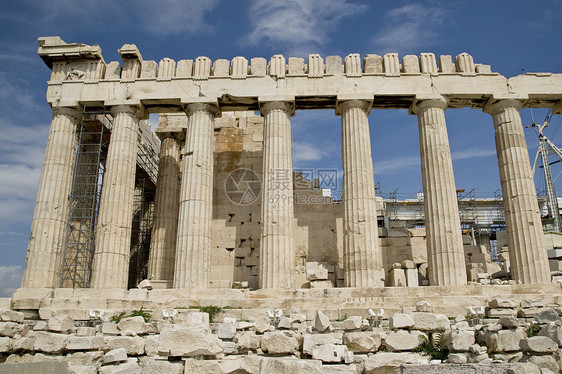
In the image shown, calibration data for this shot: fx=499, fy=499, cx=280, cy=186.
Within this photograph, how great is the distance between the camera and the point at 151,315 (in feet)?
54.6

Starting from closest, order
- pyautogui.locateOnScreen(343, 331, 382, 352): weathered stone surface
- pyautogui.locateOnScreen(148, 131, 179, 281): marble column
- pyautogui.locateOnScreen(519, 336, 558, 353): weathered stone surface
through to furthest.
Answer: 1. pyautogui.locateOnScreen(519, 336, 558, 353): weathered stone surface
2. pyautogui.locateOnScreen(343, 331, 382, 352): weathered stone surface
3. pyautogui.locateOnScreen(148, 131, 179, 281): marble column

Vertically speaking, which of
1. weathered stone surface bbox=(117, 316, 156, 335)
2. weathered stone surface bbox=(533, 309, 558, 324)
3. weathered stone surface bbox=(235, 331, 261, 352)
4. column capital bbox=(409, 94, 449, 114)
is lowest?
weathered stone surface bbox=(235, 331, 261, 352)

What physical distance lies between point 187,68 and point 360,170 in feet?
30.3

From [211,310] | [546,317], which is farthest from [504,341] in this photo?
[211,310]

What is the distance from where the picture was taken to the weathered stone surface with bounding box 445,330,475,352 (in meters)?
9.99

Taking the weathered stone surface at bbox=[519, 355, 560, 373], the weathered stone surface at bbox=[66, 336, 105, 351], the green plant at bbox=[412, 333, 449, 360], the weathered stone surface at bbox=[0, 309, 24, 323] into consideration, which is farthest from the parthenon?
the weathered stone surface at bbox=[519, 355, 560, 373]

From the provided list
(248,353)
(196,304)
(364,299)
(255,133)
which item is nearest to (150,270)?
(196,304)

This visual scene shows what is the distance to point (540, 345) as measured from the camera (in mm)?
9750

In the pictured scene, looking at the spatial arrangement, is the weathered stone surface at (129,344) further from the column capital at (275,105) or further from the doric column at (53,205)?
the column capital at (275,105)

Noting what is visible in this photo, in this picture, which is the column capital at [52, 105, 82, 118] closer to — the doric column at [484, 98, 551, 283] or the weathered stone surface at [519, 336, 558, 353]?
the doric column at [484, 98, 551, 283]

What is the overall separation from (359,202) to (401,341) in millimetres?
10128

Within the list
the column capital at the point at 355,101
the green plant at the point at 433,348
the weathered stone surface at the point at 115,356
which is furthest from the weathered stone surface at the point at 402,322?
the column capital at the point at 355,101

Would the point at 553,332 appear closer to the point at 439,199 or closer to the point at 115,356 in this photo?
the point at 115,356

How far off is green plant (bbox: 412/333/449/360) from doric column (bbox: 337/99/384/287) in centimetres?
851
